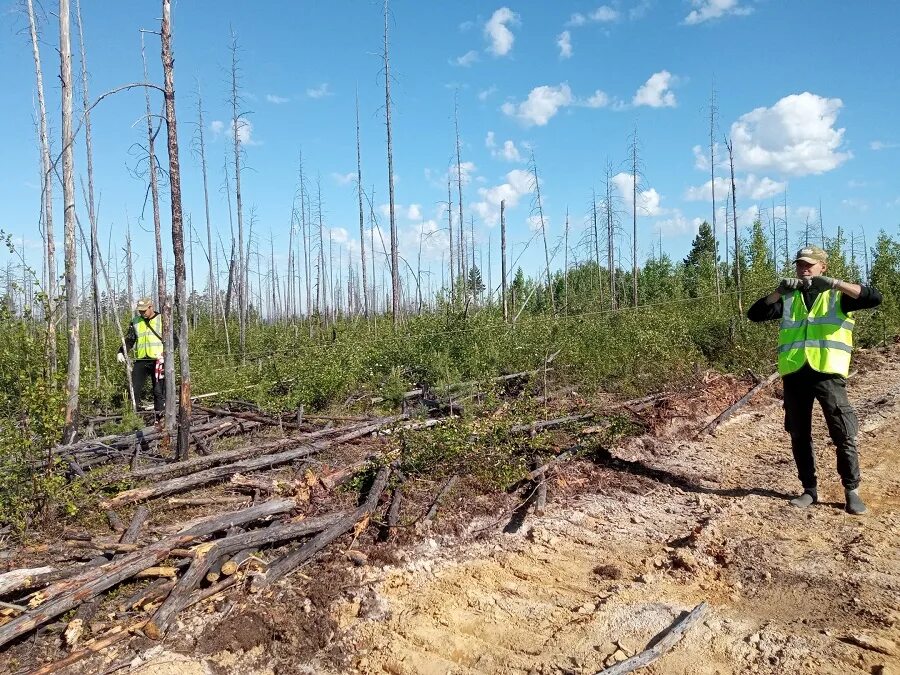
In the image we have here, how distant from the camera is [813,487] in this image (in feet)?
14.0

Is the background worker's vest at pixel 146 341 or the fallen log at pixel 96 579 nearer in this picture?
the fallen log at pixel 96 579

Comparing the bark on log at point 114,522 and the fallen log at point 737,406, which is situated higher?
the fallen log at point 737,406

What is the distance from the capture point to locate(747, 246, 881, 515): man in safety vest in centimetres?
401

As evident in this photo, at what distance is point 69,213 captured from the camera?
650cm

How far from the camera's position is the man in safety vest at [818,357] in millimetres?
4008

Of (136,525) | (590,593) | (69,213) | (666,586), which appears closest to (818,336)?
(666,586)

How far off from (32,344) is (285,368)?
17.8ft

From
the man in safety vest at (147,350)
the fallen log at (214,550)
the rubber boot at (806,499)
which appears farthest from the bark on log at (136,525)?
Result: the rubber boot at (806,499)

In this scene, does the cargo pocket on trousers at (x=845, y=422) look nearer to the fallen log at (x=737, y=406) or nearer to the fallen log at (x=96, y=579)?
the fallen log at (x=737, y=406)

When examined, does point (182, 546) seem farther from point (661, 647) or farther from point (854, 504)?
point (854, 504)

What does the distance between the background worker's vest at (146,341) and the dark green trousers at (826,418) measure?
26.4ft

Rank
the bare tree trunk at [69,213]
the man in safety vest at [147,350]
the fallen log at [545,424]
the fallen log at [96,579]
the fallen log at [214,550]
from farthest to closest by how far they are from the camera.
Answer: the man in safety vest at [147,350], the bare tree trunk at [69,213], the fallen log at [545,424], the fallen log at [214,550], the fallen log at [96,579]

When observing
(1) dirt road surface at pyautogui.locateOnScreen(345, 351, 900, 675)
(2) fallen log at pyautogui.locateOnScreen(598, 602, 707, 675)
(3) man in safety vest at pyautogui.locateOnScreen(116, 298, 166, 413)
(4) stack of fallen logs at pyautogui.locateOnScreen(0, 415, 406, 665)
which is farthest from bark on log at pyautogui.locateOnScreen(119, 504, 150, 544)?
(3) man in safety vest at pyautogui.locateOnScreen(116, 298, 166, 413)

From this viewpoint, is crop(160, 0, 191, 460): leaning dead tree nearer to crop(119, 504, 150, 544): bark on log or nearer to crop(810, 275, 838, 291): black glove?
crop(119, 504, 150, 544): bark on log
